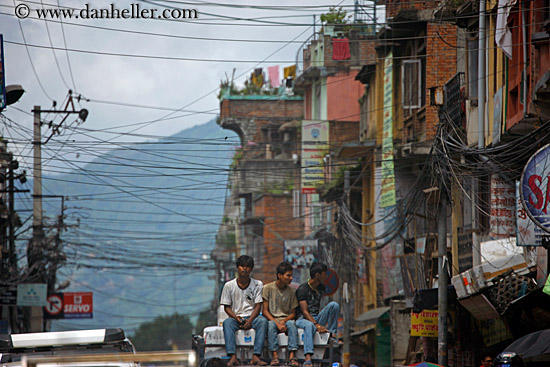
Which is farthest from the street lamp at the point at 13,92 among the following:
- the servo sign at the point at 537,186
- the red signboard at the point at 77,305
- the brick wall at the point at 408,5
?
the red signboard at the point at 77,305

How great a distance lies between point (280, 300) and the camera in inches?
541

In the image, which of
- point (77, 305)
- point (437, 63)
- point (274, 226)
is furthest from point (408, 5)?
point (274, 226)

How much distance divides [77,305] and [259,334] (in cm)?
3820

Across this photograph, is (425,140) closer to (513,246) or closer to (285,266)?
(513,246)

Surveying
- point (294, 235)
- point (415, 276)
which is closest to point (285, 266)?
point (415, 276)

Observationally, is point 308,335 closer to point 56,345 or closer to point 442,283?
point 56,345

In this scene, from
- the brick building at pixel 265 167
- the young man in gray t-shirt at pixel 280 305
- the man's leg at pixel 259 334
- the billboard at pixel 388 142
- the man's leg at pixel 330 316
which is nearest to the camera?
the man's leg at pixel 259 334

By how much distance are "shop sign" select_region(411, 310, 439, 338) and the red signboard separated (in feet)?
94.6

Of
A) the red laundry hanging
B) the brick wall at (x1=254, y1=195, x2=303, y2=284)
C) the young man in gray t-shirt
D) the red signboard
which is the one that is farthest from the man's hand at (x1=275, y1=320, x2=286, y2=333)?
the brick wall at (x1=254, y1=195, x2=303, y2=284)

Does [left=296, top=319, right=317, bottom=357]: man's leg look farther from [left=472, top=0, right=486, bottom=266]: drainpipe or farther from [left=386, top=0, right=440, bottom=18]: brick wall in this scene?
[left=386, top=0, right=440, bottom=18]: brick wall

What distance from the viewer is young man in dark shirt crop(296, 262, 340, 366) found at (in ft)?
41.9

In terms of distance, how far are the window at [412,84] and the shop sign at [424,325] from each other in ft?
28.4

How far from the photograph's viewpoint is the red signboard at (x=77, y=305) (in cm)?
4941

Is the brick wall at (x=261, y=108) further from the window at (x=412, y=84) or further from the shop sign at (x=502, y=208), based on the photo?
the shop sign at (x=502, y=208)
